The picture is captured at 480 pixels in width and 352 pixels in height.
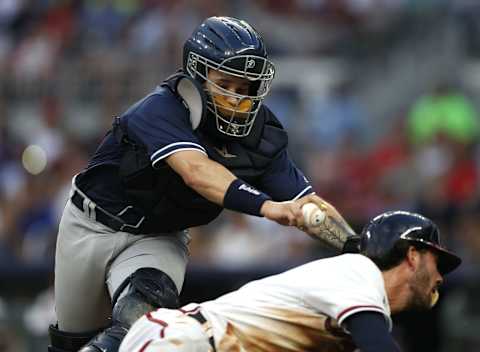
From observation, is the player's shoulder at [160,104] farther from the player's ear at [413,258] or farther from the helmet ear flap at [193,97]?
the player's ear at [413,258]

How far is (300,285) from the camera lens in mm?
4727

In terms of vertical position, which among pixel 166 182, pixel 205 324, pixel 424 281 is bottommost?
pixel 205 324

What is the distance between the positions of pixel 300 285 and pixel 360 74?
10.4 m

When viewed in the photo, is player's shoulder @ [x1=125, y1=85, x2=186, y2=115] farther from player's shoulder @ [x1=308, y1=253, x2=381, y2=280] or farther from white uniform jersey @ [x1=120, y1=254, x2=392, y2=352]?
player's shoulder @ [x1=308, y1=253, x2=381, y2=280]

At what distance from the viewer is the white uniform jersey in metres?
4.68

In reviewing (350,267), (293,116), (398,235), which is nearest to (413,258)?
(398,235)

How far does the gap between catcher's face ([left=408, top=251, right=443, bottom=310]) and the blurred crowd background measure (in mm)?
5439

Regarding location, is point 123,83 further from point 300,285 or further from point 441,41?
point 300,285

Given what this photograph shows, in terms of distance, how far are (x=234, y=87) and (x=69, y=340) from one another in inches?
63.3

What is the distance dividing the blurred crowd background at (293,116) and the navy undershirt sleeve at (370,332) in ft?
19.1

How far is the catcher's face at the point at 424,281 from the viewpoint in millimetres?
4793

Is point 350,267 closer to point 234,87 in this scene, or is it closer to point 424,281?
point 424,281

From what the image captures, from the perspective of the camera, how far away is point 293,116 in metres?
14.2

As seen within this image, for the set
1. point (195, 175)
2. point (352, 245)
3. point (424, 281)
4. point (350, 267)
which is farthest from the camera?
point (195, 175)
